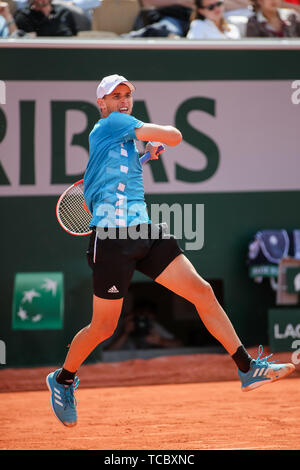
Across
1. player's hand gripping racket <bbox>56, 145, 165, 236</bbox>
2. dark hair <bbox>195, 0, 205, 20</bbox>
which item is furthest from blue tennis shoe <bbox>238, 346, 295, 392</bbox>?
dark hair <bbox>195, 0, 205, 20</bbox>

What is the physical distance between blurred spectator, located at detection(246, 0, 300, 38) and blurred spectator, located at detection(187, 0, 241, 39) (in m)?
0.30

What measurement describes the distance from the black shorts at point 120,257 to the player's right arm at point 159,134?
466 millimetres

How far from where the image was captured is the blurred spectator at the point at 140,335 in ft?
24.3

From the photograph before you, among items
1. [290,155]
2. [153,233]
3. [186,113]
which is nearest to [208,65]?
[186,113]

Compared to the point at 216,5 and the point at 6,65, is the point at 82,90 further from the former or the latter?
the point at 216,5

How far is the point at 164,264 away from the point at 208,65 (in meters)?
4.16

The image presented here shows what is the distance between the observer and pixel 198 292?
11.5 ft

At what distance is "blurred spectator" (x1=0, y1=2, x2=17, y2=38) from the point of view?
7.09 m

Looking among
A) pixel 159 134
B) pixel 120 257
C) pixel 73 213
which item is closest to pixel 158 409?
pixel 73 213

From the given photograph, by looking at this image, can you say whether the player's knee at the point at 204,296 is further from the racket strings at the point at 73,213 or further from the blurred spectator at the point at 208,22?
the blurred spectator at the point at 208,22

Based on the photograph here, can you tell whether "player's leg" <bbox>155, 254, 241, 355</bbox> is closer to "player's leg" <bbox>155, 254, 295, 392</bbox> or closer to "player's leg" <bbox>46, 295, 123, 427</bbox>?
"player's leg" <bbox>155, 254, 295, 392</bbox>

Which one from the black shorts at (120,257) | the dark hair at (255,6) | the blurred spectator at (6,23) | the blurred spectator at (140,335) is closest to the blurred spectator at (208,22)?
the dark hair at (255,6)

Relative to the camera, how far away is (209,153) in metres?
7.16

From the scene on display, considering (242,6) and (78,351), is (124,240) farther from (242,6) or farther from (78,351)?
(242,6)
